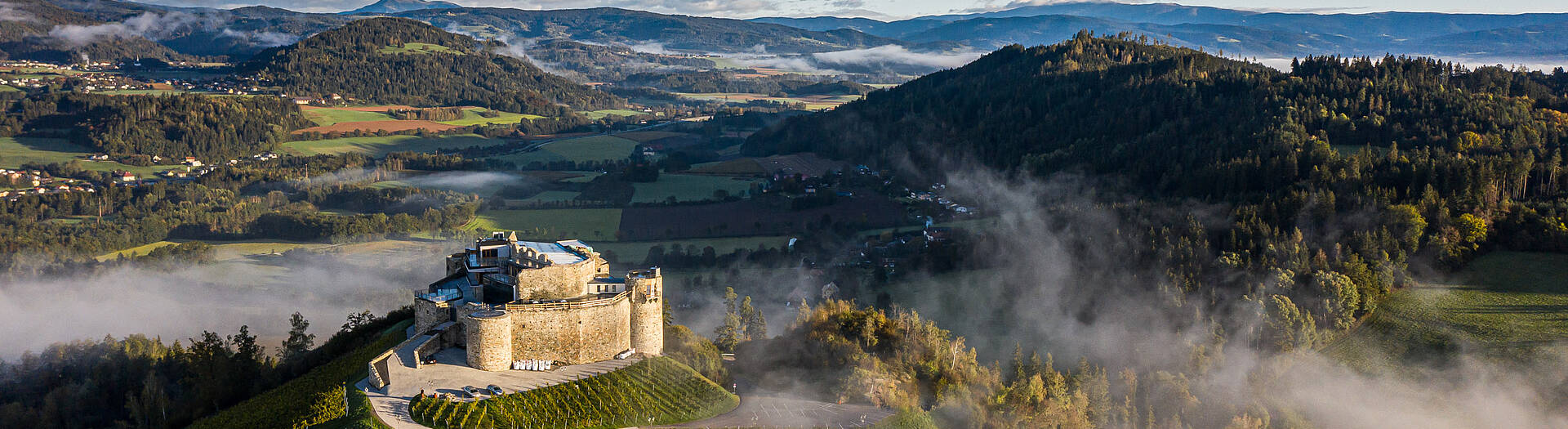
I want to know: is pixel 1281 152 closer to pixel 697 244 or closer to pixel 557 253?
pixel 697 244

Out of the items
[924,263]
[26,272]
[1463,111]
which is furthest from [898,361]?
[26,272]

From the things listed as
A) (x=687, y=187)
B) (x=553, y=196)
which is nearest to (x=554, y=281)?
(x=553, y=196)

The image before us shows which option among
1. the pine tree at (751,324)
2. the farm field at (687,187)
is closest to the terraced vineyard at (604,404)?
the pine tree at (751,324)

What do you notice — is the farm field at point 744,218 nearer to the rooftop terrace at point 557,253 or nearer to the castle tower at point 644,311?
the rooftop terrace at point 557,253

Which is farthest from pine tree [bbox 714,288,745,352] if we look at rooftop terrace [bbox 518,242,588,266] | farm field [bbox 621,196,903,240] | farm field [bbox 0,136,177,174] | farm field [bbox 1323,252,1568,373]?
farm field [bbox 0,136,177,174]

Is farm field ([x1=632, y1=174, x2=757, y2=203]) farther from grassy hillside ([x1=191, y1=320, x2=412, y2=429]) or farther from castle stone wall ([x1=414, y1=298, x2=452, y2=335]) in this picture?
castle stone wall ([x1=414, y1=298, x2=452, y2=335])

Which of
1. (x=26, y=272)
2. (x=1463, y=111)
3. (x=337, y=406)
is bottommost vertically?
(x=26, y=272)

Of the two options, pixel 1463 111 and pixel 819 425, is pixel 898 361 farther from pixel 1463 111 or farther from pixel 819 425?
pixel 1463 111
